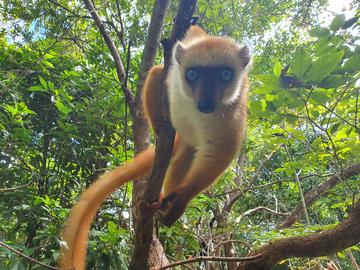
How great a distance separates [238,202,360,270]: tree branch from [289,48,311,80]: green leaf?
0.88 m

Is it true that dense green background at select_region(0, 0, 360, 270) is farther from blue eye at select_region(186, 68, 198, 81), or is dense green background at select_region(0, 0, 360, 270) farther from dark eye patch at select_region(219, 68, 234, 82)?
blue eye at select_region(186, 68, 198, 81)

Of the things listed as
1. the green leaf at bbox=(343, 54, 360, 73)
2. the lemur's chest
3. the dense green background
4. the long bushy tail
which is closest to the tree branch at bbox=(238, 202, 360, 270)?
the dense green background

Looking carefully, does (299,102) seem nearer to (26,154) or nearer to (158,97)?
(158,97)

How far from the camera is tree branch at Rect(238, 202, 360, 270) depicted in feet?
7.34

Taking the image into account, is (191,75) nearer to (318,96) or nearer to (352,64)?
(318,96)

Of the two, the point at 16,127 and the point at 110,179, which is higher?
the point at 16,127

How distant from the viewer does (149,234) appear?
8.43 feet

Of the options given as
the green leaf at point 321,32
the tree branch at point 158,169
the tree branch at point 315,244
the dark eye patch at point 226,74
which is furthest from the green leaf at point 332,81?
the dark eye patch at point 226,74

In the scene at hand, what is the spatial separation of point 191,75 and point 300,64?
4.40 feet

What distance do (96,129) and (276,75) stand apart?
321cm

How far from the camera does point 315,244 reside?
7.63ft

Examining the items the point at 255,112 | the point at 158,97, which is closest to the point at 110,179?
the point at 158,97

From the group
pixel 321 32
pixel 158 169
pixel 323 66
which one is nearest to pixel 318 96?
pixel 323 66

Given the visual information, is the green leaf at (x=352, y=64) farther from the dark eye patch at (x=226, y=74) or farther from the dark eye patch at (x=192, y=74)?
the dark eye patch at (x=192, y=74)
